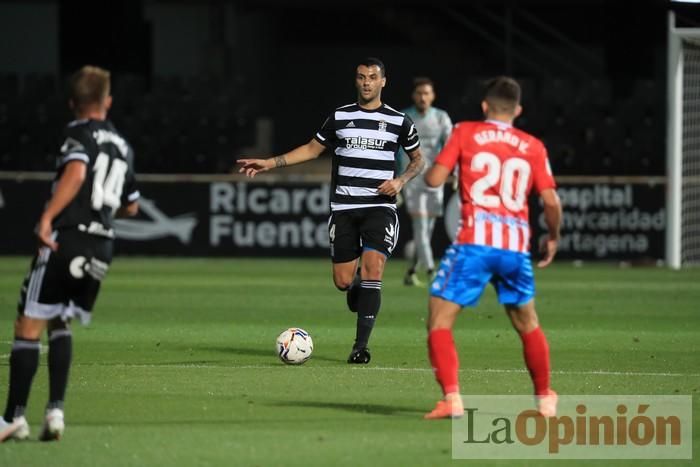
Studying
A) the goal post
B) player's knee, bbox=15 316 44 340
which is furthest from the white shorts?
player's knee, bbox=15 316 44 340

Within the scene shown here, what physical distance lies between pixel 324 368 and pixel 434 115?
7512 mm

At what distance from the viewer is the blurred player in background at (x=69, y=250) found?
7.02m

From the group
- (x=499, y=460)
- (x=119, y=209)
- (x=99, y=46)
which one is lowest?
(x=499, y=460)

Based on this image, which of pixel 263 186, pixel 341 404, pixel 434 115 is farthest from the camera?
pixel 263 186

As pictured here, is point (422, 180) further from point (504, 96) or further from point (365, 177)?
point (504, 96)

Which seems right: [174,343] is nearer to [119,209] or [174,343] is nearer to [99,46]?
[119,209]

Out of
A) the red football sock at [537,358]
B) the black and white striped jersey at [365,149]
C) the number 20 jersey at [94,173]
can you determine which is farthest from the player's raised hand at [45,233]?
the black and white striped jersey at [365,149]

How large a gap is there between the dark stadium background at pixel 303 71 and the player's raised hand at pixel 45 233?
16.3 meters

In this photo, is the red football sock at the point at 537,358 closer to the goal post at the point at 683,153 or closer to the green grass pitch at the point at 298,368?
the green grass pitch at the point at 298,368

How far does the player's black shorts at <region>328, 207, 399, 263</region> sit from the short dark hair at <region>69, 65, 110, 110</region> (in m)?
3.74

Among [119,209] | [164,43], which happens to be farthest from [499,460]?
[164,43]

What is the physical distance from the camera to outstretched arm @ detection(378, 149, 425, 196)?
10.2 meters

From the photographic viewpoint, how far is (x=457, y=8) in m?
32.4

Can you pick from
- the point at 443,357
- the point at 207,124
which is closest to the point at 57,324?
the point at 443,357
